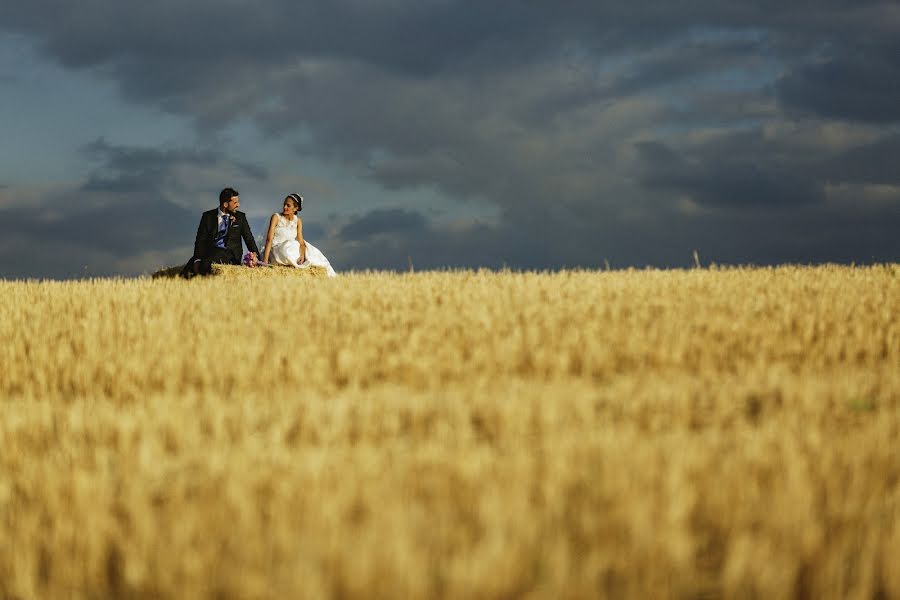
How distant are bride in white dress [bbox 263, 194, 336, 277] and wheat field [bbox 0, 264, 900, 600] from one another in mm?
8502

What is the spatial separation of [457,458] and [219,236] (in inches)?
517

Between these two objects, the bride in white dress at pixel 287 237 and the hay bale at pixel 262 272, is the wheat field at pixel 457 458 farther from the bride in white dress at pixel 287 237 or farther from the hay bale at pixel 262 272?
the bride in white dress at pixel 287 237

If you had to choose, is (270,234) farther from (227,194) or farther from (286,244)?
(227,194)

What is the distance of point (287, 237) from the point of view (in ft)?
52.9

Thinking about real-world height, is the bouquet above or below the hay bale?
above

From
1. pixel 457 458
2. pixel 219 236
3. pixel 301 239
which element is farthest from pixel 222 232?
pixel 457 458

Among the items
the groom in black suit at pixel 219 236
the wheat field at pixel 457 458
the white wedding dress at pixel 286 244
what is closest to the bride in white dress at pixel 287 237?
the white wedding dress at pixel 286 244

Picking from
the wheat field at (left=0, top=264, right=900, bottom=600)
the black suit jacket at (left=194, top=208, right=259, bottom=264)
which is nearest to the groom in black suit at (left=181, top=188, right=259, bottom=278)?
the black suit jacket at (left=194, top=208, right=259, bottom=264)

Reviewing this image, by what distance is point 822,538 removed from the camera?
99.3 inches

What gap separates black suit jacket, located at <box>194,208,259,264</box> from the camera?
601 inches

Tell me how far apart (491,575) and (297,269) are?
1416 centimetres

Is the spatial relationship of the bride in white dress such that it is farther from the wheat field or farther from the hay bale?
the wheat field

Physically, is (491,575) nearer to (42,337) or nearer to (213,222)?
(42,337)

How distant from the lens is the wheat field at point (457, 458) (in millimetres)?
2281
